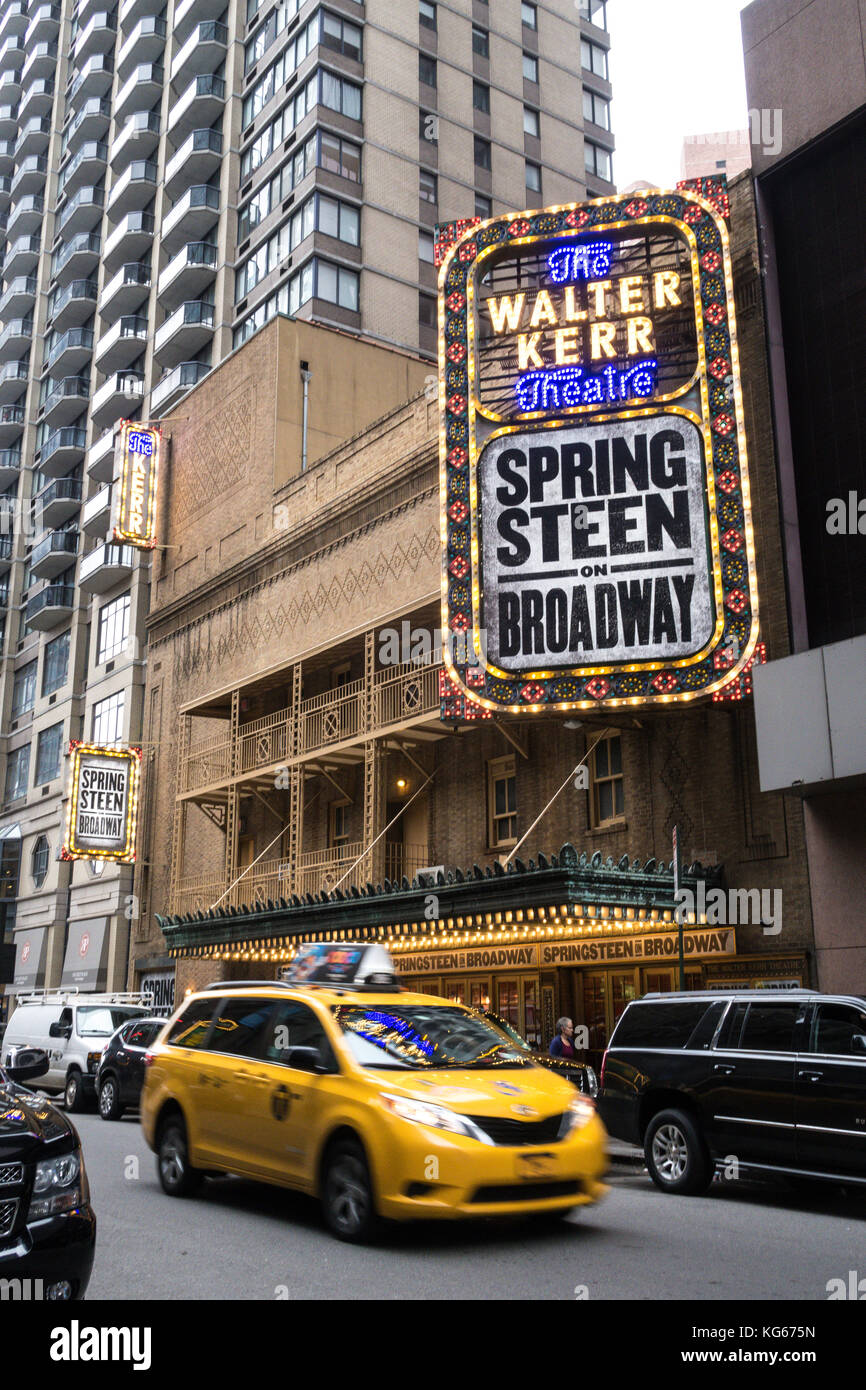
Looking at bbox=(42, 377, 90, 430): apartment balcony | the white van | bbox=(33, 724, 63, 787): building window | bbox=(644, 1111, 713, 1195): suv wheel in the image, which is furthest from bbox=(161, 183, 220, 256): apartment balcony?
bbox=(644, 1111, 713, 1195): suv wheel

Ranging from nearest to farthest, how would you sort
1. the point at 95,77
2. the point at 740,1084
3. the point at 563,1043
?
the point at 740,1084
the point at 563,1043
the point at 95,77

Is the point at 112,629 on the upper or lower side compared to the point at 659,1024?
upper

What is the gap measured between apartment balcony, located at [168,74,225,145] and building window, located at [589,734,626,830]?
4031 cm

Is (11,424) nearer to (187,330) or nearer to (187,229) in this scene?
(187,229)

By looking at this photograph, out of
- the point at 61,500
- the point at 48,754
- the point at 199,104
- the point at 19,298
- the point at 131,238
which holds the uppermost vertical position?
the point at 19,298

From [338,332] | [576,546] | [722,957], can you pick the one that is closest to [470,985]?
[722,957]

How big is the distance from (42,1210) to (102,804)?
30.7 m

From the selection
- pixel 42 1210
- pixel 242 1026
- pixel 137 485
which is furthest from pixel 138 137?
pixel 42 1210

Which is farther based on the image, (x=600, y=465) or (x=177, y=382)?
(x=177, y=382)

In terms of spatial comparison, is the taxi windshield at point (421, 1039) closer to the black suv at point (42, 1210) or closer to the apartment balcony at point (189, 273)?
the black suv at point (42, 1210)

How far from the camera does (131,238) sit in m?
54.0

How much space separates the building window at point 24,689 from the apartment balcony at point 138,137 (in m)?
23.1

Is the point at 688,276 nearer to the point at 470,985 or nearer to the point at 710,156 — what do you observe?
the point at 470,985
